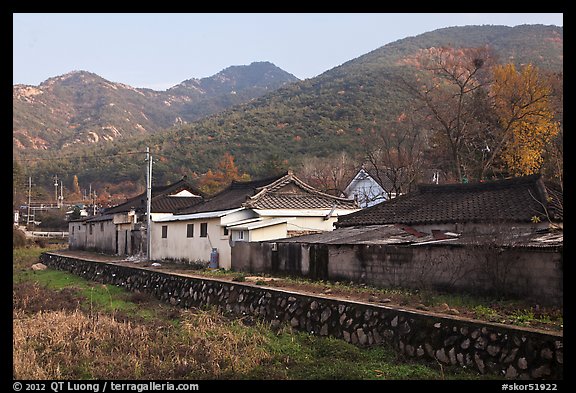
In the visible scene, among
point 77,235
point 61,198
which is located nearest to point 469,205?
point 77,235

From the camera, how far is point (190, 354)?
1026 centimetres

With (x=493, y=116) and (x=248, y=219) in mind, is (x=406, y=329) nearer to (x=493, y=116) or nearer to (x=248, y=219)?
(x=248, y=219)

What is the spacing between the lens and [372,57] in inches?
4422

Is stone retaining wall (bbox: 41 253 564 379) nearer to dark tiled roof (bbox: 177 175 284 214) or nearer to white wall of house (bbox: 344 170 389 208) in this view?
dark tiled roof (bbox: 177 175 284 214)

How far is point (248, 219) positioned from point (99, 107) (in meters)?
118

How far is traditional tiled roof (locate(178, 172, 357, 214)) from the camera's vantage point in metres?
27.1

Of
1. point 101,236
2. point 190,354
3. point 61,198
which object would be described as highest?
point 61,198

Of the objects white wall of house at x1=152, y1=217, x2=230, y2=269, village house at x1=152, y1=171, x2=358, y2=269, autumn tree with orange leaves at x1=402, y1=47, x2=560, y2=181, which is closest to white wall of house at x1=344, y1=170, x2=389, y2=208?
autumn tree with orange leaves at x1=402, y1=47, x2=560, y2=181

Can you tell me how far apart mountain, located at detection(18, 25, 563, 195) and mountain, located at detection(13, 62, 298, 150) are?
46.3ft

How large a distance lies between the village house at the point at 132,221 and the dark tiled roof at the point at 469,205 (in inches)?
715

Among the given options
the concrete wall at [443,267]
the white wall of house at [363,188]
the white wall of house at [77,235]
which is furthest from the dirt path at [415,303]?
the white wall of house at [77,235]

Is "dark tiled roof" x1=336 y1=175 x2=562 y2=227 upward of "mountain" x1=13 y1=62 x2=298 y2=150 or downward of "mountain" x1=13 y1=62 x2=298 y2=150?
downward

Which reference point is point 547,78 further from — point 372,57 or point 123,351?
point 372,57
